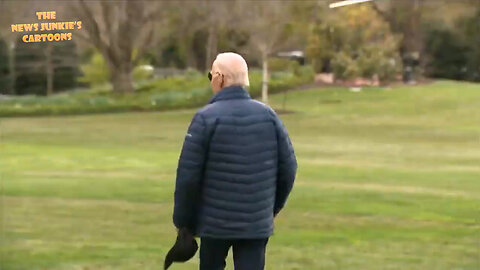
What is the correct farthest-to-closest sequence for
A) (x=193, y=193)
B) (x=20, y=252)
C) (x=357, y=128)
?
(x=357, y=128)
(x=20, y=252)
(x=193, y=193)

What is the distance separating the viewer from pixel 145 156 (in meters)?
12.3

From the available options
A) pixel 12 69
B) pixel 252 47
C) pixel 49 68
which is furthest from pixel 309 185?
pixel 12 69

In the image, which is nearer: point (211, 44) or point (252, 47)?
point (252, 47)

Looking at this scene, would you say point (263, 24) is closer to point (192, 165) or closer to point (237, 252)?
point (237, 252)

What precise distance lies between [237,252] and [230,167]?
0.42 m

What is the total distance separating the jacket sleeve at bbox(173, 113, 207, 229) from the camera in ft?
11.6

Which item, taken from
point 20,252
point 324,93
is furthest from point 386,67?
point 20,252

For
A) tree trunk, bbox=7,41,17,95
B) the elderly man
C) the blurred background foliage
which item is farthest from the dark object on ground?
the blurred background foliage

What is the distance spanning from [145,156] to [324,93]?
4.65 metres

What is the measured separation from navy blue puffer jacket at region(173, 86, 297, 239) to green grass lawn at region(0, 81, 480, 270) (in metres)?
2.25

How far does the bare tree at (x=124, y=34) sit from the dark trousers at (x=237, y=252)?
6.86 m

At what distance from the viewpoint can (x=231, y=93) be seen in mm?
3670

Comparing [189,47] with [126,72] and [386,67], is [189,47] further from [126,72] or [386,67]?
[386,67]

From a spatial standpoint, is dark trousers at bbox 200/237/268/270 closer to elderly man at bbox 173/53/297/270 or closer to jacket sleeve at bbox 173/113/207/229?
elderly man at bbox 173/53/297/270
